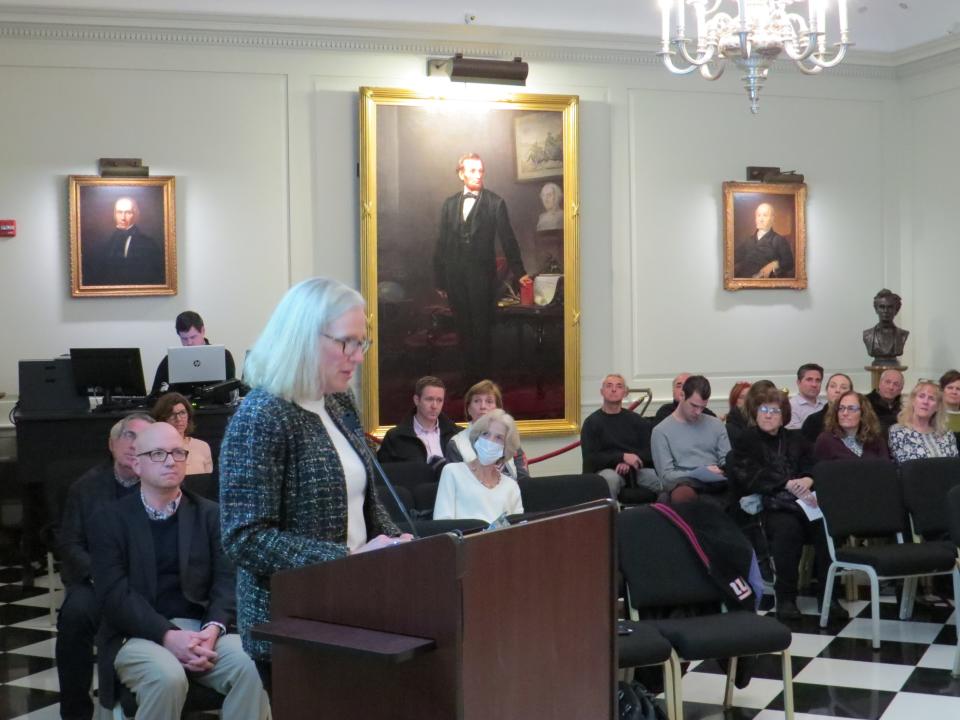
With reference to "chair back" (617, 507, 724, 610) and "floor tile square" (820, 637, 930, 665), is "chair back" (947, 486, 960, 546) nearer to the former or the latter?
"floor tile square" (820, 637, 930, 665)

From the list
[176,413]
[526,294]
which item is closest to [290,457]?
[176,413]

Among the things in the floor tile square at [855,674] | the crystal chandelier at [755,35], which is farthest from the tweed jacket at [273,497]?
→ the crystal chandelier at [755,35]

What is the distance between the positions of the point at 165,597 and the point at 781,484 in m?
4.24

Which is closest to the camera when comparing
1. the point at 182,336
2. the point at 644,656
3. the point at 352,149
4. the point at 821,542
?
the point at 644,656

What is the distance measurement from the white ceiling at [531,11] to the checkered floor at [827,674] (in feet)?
16.2

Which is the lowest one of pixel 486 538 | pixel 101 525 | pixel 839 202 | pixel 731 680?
pixel 731 680

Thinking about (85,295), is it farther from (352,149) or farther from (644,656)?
(644,656)

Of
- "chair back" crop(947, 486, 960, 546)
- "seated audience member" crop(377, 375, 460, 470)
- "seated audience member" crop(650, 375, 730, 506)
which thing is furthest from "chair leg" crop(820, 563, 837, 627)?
"seated audience member" crop(377, 375, 460, 470)

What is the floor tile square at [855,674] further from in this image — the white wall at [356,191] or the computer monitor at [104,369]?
the computer monitor at [104,369]

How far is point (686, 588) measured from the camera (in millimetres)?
5133

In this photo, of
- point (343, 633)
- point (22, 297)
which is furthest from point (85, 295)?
point (343, 633)

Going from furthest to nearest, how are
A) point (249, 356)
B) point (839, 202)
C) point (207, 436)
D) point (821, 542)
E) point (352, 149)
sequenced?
point (839, 202), point (352, 149), point (207, 436), point (821, 542), point (249, 356)

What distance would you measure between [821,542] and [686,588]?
2.42m

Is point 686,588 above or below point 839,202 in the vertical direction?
below
